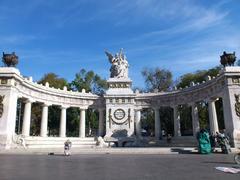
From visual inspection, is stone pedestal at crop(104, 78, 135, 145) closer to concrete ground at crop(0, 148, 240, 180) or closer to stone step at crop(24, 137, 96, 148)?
stone step at crop(24, 137, 96, 148)

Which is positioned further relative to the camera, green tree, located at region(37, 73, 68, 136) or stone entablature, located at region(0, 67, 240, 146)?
green tree, located at region(37, 73, 68, 136)

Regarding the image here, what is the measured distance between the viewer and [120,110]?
45375mm

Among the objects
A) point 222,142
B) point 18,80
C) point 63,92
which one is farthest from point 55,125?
point 222,142

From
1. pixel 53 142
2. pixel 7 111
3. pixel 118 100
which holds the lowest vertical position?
pixel 53 142

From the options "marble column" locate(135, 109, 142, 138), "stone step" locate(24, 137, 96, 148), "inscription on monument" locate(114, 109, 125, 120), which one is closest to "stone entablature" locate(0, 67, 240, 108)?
"inscription on monument" locate(114, 109, 125, 120)

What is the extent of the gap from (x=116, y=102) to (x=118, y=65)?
24.3 ft

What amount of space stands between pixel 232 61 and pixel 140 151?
743 inches

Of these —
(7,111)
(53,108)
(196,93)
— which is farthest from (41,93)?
(196,93)

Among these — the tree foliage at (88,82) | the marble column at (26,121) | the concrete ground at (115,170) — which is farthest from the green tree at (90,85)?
the concrete ground at (115,170)

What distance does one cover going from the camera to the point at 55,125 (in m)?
66.0

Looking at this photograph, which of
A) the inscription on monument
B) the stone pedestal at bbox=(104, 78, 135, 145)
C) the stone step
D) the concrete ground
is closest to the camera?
the concrete ground

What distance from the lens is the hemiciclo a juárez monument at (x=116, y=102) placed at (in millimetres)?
32625

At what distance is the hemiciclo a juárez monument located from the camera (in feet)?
107

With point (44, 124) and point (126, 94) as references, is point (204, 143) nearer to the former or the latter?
point (126, 94)
